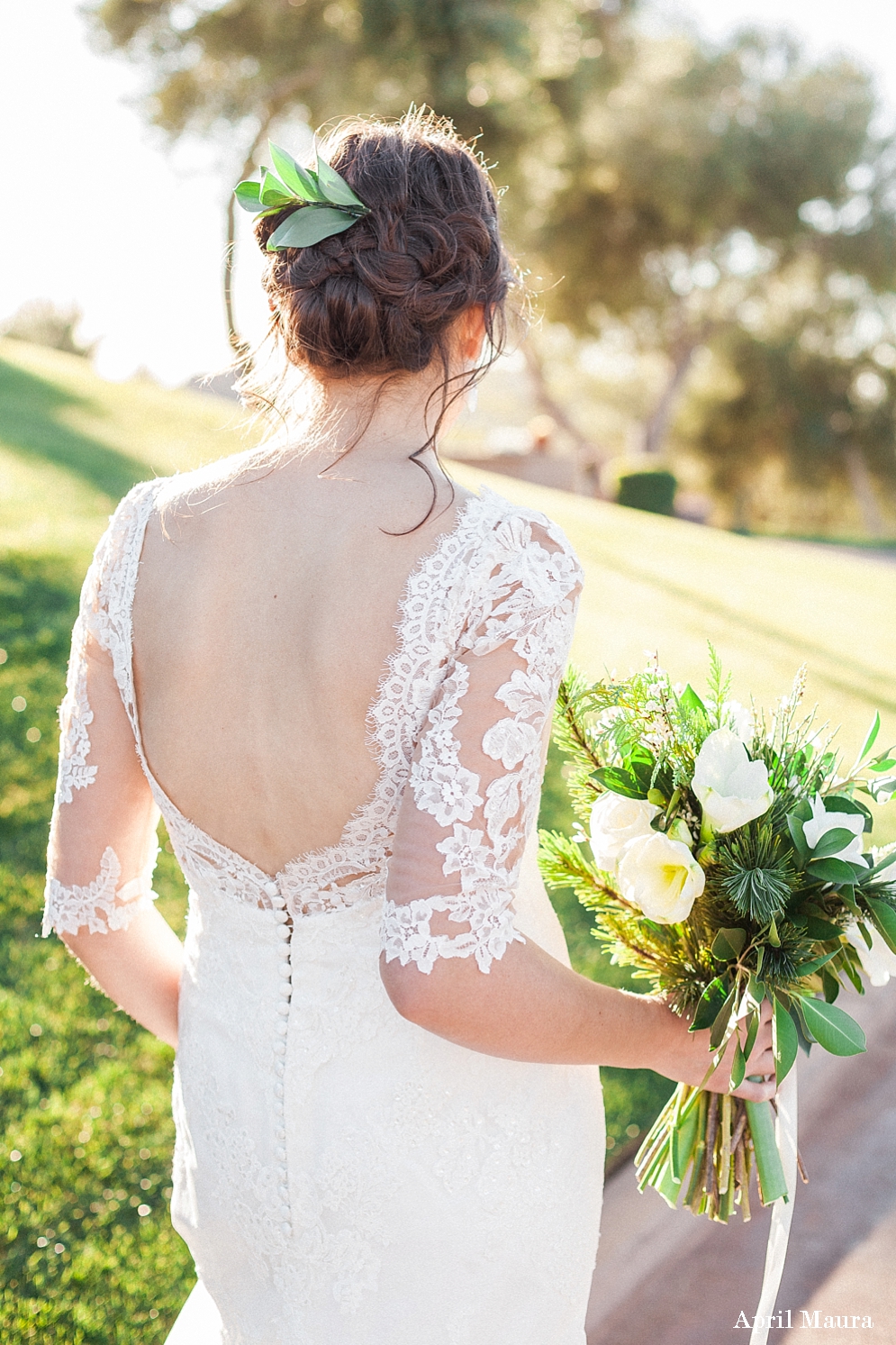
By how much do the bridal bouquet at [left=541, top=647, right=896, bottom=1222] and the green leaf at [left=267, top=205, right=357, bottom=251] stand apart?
746mm

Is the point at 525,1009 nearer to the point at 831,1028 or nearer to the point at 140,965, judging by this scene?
the point at 831,1028

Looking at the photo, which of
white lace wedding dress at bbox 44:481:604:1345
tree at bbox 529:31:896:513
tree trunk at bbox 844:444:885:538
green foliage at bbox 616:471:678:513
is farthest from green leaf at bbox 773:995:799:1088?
tree trunk at bbox 844:444:885:538

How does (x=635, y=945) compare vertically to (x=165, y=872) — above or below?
above

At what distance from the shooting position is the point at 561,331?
1222 inches

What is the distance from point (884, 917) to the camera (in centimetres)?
153

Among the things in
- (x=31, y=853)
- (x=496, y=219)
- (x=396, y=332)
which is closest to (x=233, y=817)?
(x=396, y=332)

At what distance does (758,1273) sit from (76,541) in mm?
6268

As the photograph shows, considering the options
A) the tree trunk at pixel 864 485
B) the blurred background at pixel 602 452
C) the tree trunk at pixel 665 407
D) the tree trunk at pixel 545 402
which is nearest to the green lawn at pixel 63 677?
the blurred background at pixel 602 452

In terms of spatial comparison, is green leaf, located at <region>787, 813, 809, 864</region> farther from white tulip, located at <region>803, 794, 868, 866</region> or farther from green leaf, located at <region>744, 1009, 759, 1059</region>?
green leaf, located at <region>744, 1009, 759, 1059</region>

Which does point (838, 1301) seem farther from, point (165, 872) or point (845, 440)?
point (845, 440)

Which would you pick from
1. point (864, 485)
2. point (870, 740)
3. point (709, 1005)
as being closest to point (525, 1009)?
point (709, 1005)

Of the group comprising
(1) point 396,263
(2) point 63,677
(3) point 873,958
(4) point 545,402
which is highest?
(1) point 396,263

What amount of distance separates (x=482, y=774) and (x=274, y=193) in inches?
33.8

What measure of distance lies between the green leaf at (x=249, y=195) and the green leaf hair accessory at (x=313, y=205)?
10 centimetres
